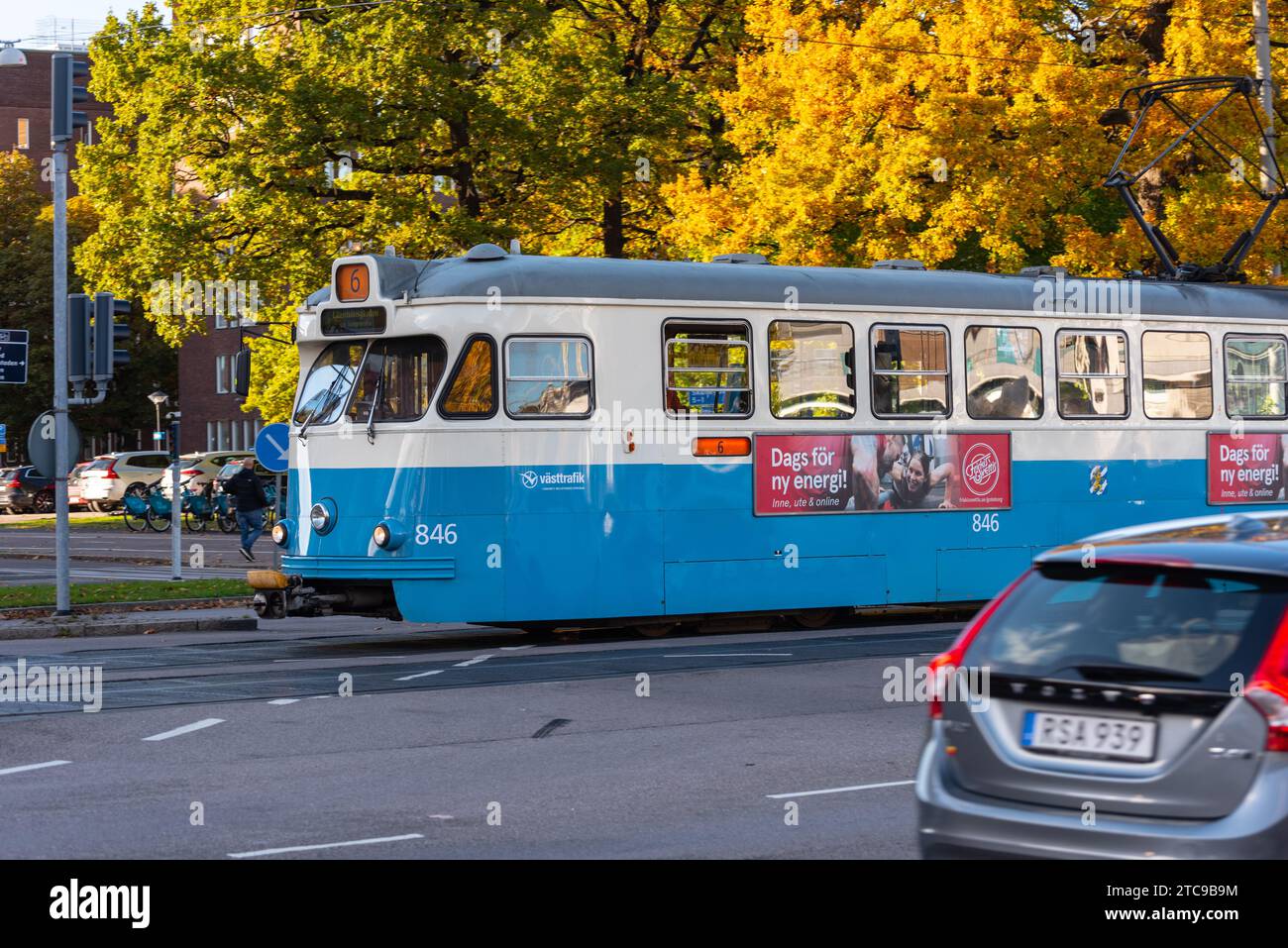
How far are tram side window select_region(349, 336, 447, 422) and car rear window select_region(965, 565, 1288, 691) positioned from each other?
35.7ft

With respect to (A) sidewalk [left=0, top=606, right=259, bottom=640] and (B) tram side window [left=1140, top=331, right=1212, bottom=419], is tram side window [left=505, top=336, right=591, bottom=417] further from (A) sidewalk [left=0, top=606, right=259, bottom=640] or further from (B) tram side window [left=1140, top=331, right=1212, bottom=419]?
(B) tram side window [left=1140, top=331, right=1212, bottom=419]

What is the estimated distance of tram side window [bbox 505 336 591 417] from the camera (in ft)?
53.8

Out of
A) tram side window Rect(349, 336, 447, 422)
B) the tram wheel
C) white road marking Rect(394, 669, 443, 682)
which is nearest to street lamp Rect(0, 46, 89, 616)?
tram side window Rect(349, 336, 447, 422)

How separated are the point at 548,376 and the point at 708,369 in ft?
5.33

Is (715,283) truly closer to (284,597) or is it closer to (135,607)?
(284,597)

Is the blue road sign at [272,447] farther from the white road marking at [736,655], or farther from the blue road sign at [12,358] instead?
the white road marking at [736,655]

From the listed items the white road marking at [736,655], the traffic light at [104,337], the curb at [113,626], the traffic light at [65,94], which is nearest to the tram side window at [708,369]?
the white road marking at [736,655]

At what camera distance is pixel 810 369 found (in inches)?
700

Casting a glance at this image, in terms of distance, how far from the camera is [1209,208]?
2825 cm

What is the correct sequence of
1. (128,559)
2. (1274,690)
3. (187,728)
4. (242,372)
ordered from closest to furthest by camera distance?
1. (1274,690)
2. (187,728)
3. (242,372)
4. (128,559)

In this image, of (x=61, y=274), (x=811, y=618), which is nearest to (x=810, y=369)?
(x=811, y=618)

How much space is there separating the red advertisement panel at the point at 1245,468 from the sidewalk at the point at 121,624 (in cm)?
1062
